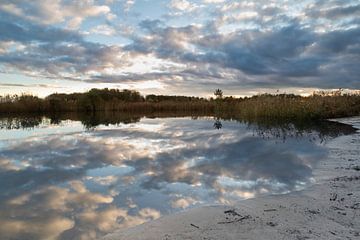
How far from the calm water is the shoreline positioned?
26 cm

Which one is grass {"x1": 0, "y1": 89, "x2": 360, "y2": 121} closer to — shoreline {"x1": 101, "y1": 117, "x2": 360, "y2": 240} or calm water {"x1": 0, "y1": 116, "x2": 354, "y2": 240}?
calm water {"x1": 0, "y1": 116, "x2": 354, "y2": 240}

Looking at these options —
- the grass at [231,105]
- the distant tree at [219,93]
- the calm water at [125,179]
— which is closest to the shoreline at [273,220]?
the calm water at [125,179]

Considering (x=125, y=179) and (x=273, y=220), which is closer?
(x=273, y=220)

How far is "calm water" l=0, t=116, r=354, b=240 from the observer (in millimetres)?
3078

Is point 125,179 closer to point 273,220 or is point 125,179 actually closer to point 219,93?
point 273,220

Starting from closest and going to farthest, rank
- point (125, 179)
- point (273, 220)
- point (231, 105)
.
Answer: point (273, 220) → point (125, 179) → point (231, 105)

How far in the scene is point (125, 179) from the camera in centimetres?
470

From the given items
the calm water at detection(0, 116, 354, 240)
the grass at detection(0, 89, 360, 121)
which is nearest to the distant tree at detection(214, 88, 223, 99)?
the grass at detection(0, 89, 360, 121)

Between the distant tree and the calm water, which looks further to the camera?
the distant tree

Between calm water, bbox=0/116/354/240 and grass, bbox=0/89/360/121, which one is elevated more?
grass, bbox=0/89/360/121

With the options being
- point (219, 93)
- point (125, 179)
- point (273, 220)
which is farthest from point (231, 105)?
point (273, 220)

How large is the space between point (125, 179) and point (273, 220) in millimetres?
2469

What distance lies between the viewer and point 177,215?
10.1 ft

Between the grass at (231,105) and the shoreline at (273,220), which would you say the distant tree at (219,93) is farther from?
the shoreline at (273,220)
